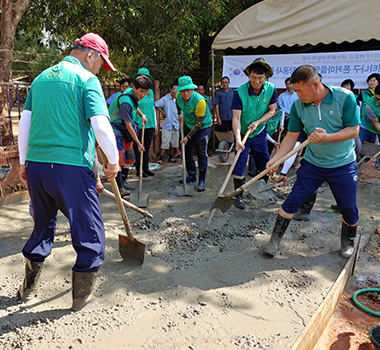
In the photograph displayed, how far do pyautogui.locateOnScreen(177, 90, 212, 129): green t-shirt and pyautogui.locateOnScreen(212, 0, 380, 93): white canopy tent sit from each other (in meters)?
3.19

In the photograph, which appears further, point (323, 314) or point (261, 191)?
point (261, 191)

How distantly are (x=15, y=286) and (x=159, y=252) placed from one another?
1.30 meters

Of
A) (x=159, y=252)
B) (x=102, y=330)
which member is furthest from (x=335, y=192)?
(x=102, y=330)

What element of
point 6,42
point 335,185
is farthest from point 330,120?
point 6,42

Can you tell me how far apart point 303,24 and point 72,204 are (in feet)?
23.2

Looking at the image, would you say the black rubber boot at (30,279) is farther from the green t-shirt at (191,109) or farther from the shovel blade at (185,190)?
the green t-shirt at (191,109)

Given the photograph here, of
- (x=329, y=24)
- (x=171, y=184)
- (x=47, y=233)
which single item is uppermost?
(x=329, y=24)

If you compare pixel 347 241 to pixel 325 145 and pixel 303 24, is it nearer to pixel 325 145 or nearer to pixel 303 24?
pixel 325 145

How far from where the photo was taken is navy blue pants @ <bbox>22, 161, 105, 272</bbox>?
2.36m

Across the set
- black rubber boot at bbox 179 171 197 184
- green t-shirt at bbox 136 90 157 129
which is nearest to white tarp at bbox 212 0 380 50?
green t-shirt at bbox 136 90 157 129

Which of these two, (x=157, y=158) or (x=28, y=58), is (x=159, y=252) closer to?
(x=157, y=158)

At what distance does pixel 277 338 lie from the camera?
7.78 ft

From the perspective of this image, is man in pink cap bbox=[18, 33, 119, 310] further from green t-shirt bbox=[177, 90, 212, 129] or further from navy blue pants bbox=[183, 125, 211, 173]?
navy blue pants bbox=[183, 125, 211, 173]

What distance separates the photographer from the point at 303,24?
7.71 meters
